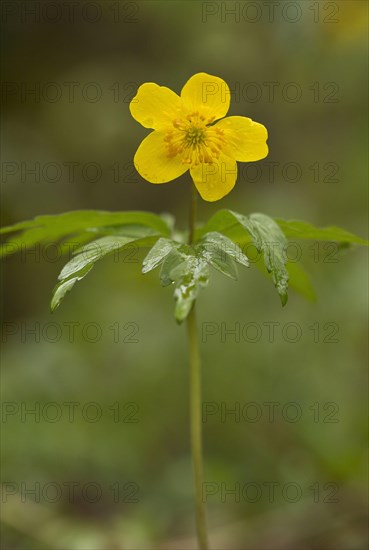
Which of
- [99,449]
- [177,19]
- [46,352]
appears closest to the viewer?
[99,449]

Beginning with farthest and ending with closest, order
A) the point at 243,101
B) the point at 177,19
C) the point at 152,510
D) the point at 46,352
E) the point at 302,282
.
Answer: the point at 243,101 < the point at 177,19 < the point at 46,352 < the point at 152,510 < the point at 302,282

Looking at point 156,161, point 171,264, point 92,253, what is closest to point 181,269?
point 171,264

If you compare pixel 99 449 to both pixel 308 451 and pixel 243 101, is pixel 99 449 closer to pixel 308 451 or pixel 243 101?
pixel 308 451

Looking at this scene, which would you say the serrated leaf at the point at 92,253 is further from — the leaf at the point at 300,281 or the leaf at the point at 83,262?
the leaf at the point at 300,281

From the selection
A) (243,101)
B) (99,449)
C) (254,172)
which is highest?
(243,101)

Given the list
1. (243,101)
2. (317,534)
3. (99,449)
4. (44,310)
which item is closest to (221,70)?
(243,101)

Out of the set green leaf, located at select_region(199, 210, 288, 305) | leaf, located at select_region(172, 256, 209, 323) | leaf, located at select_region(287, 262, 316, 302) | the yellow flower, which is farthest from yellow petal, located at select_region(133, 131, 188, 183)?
leaf, located at select_region(287, 262, 316, 302)

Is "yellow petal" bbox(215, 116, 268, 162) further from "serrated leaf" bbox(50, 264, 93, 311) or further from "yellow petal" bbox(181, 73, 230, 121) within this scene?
"serrated leaf" bbox(50, 264, 93, 311)
